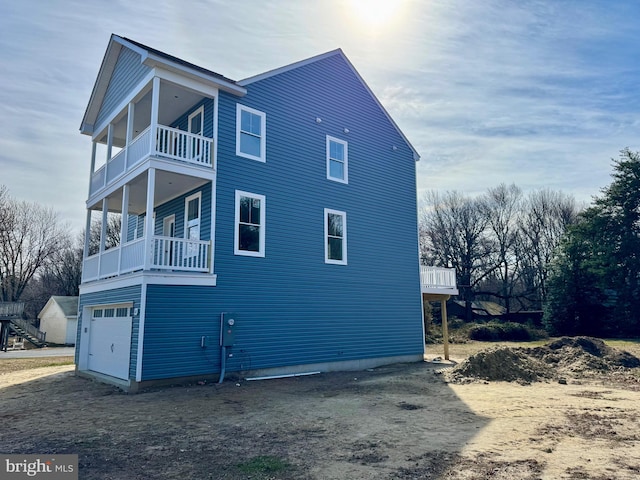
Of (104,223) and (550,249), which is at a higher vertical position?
(550,249)

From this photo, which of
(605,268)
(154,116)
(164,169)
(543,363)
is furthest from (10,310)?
(605,268)

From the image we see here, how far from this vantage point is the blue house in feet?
38.5

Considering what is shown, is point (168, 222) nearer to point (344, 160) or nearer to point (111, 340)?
point (111, 340)

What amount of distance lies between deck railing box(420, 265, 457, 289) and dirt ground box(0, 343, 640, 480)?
690 centimetres

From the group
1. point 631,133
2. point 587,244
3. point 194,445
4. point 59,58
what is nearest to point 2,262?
point 59,58

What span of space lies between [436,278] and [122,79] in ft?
47.8

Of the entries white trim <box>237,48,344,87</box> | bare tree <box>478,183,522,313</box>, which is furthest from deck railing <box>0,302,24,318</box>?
bare tree <box>478,183,522,313</box>

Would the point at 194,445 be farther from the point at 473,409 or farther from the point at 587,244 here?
the point at 587,244

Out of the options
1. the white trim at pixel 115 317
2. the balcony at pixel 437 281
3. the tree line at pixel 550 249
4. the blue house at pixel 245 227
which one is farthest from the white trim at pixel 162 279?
the tree line at pixel 550 249

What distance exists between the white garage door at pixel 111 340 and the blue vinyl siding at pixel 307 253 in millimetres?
1679

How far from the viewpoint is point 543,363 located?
47.4 feet

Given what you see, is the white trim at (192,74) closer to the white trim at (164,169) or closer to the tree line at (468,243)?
the white trim at (164,169)

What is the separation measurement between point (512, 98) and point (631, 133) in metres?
22.9

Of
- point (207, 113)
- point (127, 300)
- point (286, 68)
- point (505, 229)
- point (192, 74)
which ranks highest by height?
point (286, 68)
